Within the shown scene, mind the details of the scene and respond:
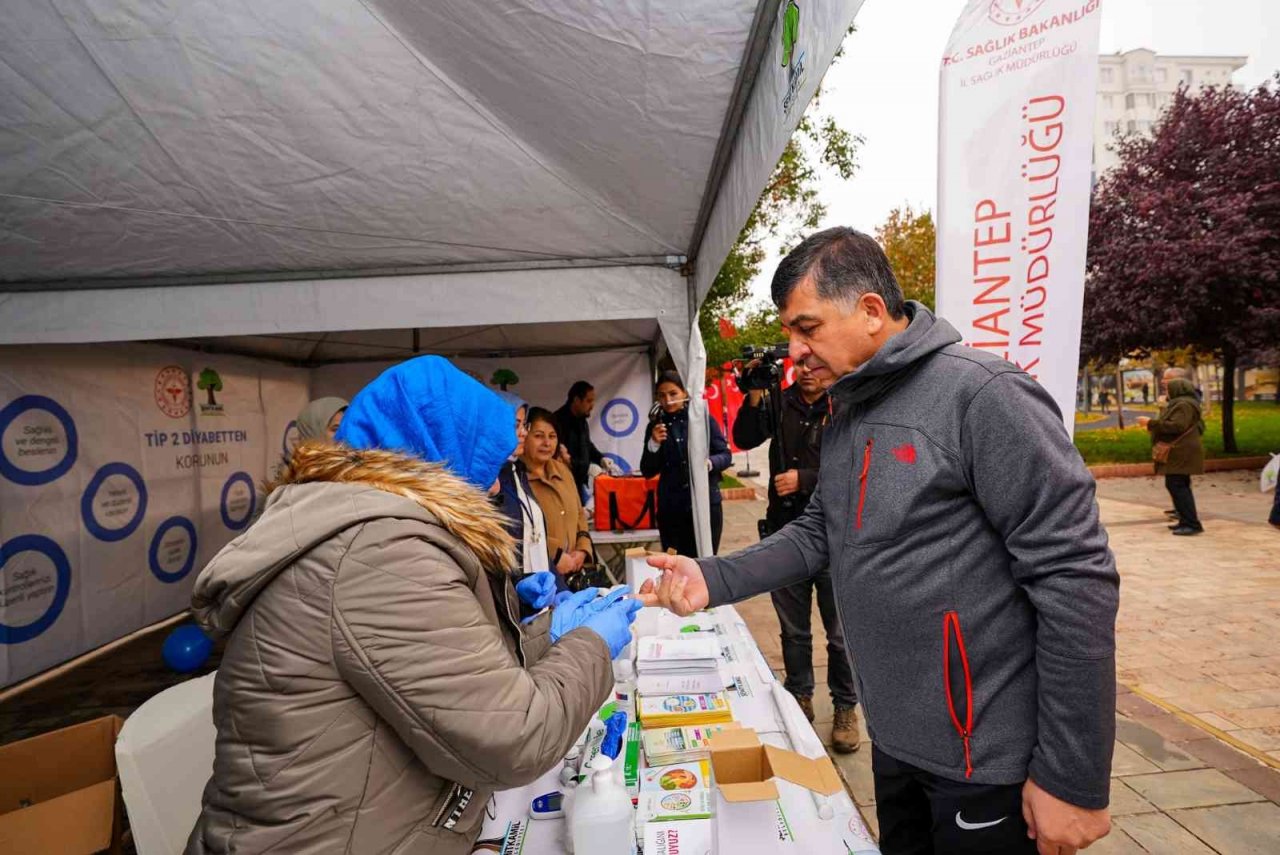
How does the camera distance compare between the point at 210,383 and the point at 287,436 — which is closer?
the point at 210,383

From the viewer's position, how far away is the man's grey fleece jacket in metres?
1.07

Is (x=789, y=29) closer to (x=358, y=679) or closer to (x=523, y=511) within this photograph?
(x=358, y=679)

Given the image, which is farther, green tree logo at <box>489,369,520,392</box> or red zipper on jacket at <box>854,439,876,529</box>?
green tree logo at <box>489,369,520,392</box>

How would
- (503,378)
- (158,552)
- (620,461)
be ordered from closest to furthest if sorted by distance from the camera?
(158,552) < (503,378) < (620,461)

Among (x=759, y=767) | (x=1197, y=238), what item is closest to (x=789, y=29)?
(x=759, y=767)

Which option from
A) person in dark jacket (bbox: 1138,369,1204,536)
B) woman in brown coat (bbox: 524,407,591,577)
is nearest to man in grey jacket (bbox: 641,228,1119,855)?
woman in brown coat (bbox: 524,407,591,577)

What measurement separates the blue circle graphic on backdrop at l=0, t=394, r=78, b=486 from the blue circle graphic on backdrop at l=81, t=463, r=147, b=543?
0.78 feet

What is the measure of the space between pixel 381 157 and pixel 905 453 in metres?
2.68

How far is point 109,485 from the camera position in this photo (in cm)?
493

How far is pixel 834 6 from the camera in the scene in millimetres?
1351

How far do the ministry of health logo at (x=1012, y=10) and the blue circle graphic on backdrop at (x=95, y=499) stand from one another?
6.30 m

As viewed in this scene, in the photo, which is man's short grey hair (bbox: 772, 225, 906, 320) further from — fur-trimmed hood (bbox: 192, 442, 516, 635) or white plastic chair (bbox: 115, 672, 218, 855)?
white plastic chair (bbox: 115, 672, 218, 855)

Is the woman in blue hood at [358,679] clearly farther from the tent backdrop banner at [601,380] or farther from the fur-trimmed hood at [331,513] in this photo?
the tent backdrop banner at [601,380]

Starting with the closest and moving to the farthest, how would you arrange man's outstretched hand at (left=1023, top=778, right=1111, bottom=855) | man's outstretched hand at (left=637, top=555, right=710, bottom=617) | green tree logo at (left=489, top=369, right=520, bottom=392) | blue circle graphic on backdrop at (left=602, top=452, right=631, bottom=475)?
man's outstretched hand at (left=1023, top=778, right=1111, bottom=855)
man's outstretched hand at (left=637, top=555, right=710, bottom=617)
green tree logo at (left=489, top=369, right=520, bottom=392)
blue circle graphic on backdrop at (left=602, top=452, right=631, bottom=475)
